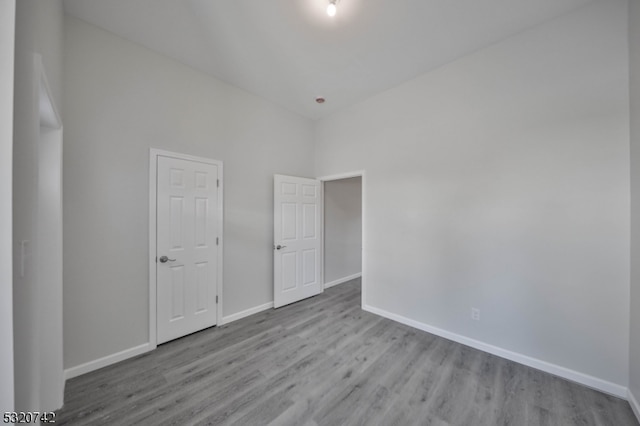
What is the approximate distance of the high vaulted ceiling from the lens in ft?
6.47

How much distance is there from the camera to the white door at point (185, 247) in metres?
2.44

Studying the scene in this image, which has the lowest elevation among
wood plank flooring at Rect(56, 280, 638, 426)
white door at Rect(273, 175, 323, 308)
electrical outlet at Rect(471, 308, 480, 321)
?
wood plank flooring at Rect(56, 280, 638, 426)

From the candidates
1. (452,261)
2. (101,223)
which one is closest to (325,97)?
(452,261)

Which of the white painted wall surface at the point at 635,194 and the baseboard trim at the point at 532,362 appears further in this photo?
the baseboard trim at the point at 532,362

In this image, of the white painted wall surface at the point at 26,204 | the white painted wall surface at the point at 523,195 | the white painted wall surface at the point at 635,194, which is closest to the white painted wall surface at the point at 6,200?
the white painted wall surface at the point at 26,204

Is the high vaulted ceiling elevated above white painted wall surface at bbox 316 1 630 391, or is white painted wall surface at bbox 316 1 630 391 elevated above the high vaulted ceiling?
the high vaulted ceiling

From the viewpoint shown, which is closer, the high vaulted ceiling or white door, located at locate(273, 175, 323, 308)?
the high vaulted ceiling

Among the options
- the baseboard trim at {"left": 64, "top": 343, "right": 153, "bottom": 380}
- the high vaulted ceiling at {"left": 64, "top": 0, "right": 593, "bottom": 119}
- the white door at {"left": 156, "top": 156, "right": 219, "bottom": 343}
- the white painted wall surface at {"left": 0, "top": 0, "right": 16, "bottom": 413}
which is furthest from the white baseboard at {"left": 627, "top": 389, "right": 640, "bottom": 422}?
the baseboard trim at {"left": 64, "top": 343, "right": 153, "bottom": 380}

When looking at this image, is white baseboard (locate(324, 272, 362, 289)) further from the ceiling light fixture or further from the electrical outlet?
the ceiling light fixture

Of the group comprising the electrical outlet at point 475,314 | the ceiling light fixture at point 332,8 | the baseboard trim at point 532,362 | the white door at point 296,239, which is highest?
the ceiling light fixture at point 332,8

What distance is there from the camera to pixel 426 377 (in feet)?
6.48

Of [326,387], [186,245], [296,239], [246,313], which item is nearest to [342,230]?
[296,239]

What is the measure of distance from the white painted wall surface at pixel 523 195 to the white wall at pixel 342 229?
1.45m

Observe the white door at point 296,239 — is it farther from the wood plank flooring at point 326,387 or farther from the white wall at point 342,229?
the wood plank flooring at point 326,387
